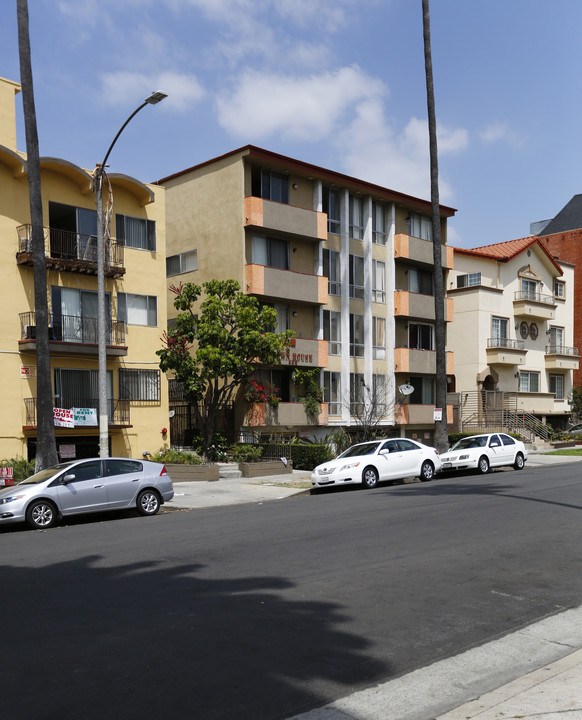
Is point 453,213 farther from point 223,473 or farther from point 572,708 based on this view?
point 572,708

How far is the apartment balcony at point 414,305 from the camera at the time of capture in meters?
40.8

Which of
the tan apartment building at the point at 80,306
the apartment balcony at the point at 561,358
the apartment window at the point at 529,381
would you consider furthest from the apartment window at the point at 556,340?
the tan apartment building at the point at 80,306

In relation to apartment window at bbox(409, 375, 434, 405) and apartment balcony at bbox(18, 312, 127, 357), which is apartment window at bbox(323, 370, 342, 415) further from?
apartment balcony at bbox(18, 312, 127, 357)

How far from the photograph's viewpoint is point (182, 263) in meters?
36.3

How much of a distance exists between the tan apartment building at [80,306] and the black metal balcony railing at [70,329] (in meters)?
0.04

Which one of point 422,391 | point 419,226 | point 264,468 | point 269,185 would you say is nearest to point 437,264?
point 269,185

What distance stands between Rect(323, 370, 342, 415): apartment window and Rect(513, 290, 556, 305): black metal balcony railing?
17604mm

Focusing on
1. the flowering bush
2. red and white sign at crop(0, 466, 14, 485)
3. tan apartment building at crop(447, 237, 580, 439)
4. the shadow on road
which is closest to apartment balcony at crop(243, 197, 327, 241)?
the flowering bush

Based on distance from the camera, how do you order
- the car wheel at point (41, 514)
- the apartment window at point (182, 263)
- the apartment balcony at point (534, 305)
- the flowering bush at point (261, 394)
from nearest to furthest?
the car wheel at point (41, 514) → the flowering bush at point (261, 394) → the apartment window at point (182, 263) → the apartment balcony at point (534, 305)

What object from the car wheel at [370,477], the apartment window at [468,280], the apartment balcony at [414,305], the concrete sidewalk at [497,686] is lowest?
the car wheel at [370,477]

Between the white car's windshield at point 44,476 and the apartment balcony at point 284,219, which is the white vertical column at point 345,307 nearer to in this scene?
the apartment balcony at point 284,219

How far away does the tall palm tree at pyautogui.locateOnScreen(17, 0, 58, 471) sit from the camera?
64.6 ft

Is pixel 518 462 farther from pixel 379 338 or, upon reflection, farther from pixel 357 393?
pixel 379 338

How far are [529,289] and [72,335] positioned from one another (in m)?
33.8
